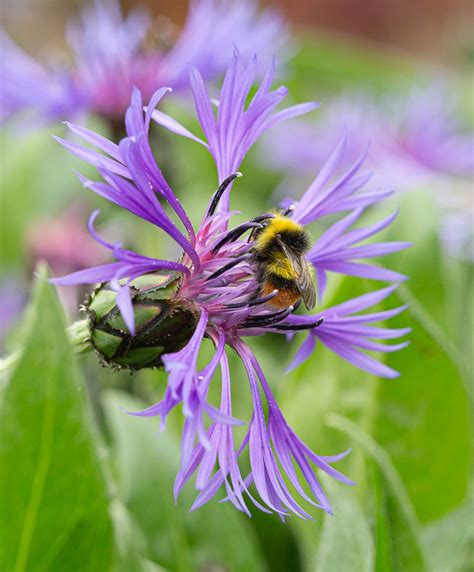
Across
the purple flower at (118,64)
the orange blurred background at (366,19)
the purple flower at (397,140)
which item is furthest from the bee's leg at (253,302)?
the orange blurred background at (366,19)

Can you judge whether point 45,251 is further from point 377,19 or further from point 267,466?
point 377,19

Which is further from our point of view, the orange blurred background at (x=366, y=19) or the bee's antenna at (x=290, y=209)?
the orange blurred background at (x=366, y=19)

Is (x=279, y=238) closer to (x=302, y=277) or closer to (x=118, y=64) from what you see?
(x=302, y=277)

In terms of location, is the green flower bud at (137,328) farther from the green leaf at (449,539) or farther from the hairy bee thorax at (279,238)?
the green leaf at (449,539)

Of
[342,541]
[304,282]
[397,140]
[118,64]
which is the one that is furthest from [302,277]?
[397,140]

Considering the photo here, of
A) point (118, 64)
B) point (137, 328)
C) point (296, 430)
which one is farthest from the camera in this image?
point (118, 64)

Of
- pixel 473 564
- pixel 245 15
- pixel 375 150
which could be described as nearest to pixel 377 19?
pixel 375 150

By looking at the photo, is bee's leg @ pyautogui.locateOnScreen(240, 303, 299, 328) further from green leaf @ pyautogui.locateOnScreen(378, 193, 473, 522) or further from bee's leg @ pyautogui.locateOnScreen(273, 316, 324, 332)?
green leaf @ pyautogui.locateOnScreen(378, 193, 473, 522)
